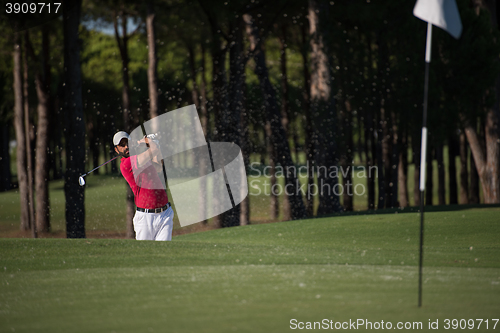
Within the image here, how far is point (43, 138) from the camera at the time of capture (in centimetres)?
2045

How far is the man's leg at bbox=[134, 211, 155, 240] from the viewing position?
8.24 m

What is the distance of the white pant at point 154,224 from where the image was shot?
27.1 feet

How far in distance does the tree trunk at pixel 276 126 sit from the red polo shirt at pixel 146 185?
12.0 metres

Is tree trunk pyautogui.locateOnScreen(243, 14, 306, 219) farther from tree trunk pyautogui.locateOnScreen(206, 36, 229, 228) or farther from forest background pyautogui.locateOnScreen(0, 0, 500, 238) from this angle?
tree trunk pyautogui.locateOnScreen(206, 36, 229, 228)

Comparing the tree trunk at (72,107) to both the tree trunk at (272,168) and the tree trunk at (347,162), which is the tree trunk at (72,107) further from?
the tree trunk at (347,162)

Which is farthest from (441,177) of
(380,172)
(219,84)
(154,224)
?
(154,224)

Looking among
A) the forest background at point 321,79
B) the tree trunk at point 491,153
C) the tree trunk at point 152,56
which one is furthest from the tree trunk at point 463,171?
the tree trunk at point 152,56

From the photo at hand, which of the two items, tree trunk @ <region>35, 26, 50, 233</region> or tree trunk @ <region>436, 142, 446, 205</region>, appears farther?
tree trunk @ <region>436, 142, 446, 205</region>

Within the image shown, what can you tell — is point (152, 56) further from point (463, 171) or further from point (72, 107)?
point (463, 171)

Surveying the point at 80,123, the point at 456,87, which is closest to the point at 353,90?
the point at 456,87

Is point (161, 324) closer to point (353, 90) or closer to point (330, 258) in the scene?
point (330, 258)

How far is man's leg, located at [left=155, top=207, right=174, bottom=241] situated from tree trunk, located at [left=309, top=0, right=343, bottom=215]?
1055 cm

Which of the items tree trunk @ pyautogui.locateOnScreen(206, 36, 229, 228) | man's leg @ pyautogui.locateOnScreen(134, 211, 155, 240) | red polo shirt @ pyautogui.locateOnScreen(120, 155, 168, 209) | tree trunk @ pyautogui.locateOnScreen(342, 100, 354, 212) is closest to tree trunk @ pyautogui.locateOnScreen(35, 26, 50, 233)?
tree trunk @ pyautogui.locateOnScreen(206, 36, 229, 228)

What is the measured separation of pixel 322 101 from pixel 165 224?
36.8 ft
